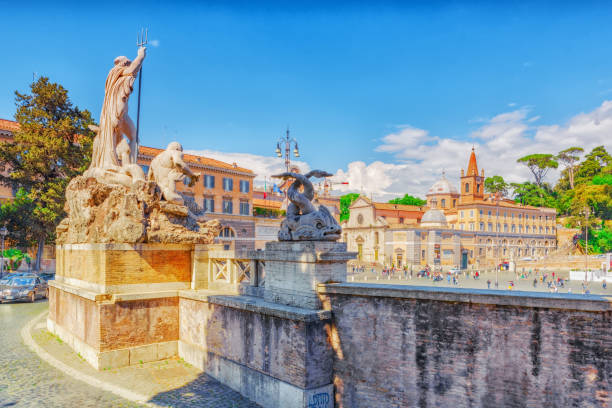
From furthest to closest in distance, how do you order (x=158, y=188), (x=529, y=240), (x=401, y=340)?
(x=529, y=240) → (x=158, y=188) → (x=401, y=340)

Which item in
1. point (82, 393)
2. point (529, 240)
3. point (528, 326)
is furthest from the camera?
point (529, 240)

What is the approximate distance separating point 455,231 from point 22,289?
5898 centimetres

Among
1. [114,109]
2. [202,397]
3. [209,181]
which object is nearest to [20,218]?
[114,109]

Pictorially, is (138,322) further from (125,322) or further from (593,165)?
(593,165)

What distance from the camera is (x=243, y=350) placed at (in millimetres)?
8148

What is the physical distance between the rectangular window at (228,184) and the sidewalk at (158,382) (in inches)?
1853

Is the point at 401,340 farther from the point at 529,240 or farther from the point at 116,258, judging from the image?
the point at 529,240

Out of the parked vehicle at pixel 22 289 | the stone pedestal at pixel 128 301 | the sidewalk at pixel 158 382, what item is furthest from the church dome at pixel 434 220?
the sidewalk at pixel 158 382

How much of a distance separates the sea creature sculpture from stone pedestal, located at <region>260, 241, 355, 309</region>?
0.15 metres

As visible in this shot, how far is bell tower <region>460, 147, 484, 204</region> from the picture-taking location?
81188mm

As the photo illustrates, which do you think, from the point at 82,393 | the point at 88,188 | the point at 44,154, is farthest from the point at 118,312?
the point at 44,154

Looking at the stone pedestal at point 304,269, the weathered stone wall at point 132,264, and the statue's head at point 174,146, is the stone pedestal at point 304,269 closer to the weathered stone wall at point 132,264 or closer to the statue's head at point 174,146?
the weathered stone wall at point 132,264

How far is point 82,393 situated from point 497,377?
23.5 feet

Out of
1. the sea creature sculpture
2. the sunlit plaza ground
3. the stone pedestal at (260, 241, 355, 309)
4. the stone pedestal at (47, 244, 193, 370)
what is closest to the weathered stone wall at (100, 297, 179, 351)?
the stone pedestal at (47, 244, 193, 370)
